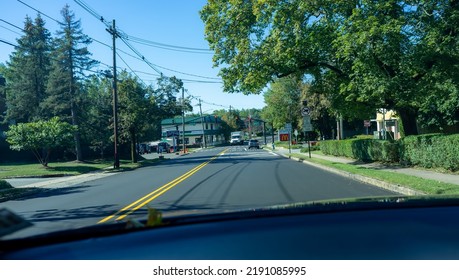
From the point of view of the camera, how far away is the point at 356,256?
222 cm

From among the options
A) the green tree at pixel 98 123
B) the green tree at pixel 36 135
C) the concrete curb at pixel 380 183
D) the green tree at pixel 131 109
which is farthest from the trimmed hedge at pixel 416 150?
the green tree at pixel 98 123

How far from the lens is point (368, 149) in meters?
23.7

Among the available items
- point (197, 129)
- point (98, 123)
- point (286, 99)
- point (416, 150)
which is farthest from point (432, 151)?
point (197, 129)

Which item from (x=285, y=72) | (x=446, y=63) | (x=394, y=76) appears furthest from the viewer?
(x=285, y=72)

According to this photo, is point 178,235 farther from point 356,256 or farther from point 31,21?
point 31,21

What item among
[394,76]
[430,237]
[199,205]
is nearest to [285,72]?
[394,76]

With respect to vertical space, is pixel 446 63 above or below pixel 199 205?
above

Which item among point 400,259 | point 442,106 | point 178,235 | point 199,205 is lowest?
point 199,205

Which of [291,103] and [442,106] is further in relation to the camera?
[291,103]

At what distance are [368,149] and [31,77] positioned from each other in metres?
41.7

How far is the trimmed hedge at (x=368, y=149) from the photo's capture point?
20.9m

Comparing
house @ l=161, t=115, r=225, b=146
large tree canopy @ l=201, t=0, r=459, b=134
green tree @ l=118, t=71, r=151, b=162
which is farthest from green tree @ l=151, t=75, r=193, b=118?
house @ l=161, t=115, r=225, b=146
